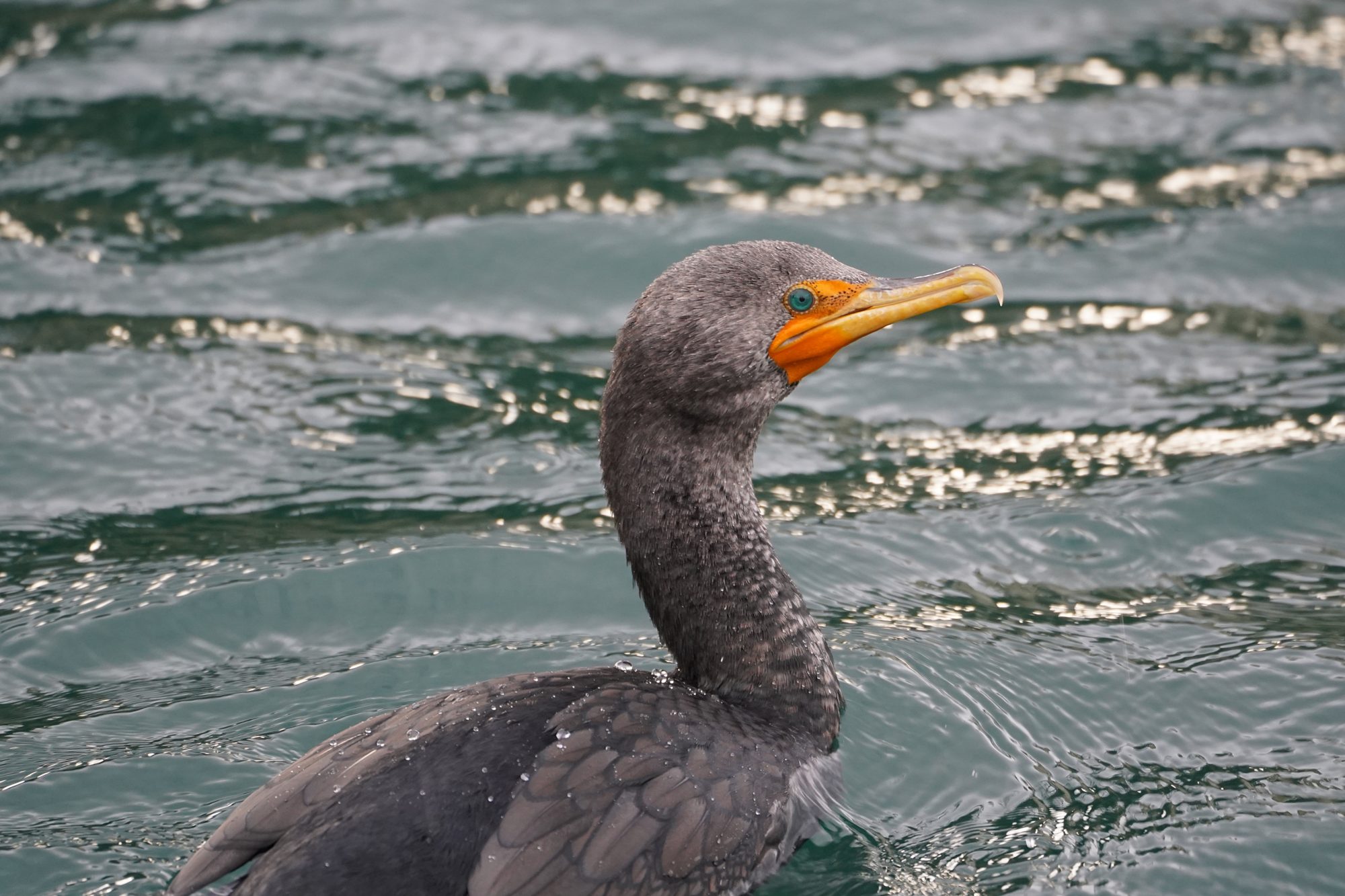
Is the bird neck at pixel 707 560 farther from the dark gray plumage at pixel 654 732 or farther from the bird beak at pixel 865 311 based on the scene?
the bird beak at pixel 865 311

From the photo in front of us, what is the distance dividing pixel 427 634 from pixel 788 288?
1.91m

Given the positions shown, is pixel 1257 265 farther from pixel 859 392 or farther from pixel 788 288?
pixel 788 288

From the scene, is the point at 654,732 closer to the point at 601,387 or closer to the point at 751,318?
the point at 751,318

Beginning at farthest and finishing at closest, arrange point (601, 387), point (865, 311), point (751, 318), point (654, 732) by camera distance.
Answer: point (601, 387) → point (865, 311) → point (751, 318) → point (654, 732)

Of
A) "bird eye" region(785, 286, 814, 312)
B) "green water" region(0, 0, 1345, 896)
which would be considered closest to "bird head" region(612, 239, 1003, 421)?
"bird eye" region(785, 286, 814, 312)

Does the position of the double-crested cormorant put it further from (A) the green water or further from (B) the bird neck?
(A) the green water

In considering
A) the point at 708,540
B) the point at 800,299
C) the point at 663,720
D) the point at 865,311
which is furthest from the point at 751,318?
the point at 663,720

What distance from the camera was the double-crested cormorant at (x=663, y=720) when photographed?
12.4 feet

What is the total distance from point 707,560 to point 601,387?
262 centimetres

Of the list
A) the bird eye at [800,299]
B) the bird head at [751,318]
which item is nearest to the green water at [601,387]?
the bird head at [751,318]

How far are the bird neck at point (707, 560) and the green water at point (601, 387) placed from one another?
424 mm

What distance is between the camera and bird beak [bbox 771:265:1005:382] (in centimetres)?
470

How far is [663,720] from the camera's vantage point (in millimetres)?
4242

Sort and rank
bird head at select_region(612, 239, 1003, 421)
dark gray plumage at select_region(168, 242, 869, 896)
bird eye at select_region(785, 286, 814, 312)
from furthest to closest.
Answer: bird eye at select_region(785, 286, 814, 312), bird head at select_region(612, 239, 1003, 421), dark gray plumage at select_region(168, 242, 869, 896)
